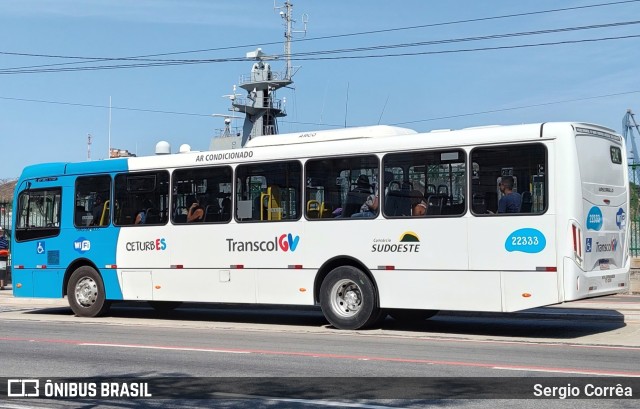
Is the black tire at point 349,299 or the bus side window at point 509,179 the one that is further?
the black tire at point 349,299

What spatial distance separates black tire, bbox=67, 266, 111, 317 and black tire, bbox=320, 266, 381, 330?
545 cm

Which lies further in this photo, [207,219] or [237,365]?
[207,219]

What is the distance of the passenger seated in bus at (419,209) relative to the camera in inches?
560

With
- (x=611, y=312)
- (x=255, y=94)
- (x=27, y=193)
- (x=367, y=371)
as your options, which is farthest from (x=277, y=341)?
(x=255, y=94)

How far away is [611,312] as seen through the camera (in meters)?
16.4

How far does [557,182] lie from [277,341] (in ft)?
15.4

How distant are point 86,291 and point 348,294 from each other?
620 centimetres

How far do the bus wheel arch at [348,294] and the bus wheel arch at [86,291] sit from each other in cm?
528

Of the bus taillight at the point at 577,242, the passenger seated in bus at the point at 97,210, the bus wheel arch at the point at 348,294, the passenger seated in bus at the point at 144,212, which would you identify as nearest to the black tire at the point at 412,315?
the bus wheel arch at the point at 348,294

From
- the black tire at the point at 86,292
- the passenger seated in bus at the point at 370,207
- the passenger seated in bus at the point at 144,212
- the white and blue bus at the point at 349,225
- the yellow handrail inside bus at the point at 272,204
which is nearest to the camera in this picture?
the white and blue bus at the point at 349,225

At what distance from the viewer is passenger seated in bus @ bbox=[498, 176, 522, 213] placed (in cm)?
1323

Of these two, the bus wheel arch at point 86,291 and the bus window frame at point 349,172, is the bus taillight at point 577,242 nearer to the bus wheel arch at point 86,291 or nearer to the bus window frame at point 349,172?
the bus window frame at point 349,172

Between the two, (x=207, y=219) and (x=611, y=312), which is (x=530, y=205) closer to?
(x=611, y=312)

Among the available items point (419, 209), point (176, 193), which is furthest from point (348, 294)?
point (176, 193)
